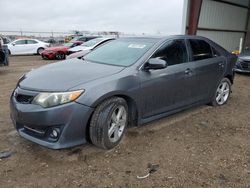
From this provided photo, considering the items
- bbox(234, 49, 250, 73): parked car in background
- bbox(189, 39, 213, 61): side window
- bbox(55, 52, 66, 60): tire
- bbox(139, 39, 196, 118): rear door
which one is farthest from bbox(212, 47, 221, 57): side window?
bbox(55, 52, 66, 60): tire

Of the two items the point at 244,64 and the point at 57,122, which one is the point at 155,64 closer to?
the point at 57,122

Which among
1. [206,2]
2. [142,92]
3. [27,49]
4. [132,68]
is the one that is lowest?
[27,49]

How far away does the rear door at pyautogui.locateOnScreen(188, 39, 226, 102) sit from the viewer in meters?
4.73

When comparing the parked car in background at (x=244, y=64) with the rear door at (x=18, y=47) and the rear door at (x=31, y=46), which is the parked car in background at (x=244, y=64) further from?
the rear door at (x=18, y=47)

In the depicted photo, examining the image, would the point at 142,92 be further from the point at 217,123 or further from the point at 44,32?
the point at 44,32

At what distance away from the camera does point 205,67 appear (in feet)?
15.9

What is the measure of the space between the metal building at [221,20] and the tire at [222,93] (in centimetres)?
687

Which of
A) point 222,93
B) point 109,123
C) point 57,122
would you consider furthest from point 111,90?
point 222,93

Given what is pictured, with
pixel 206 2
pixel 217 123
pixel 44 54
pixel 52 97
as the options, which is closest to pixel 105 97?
pixel 52 97

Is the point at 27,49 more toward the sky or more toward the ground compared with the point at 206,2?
more toward the ground

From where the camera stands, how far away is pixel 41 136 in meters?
3.18

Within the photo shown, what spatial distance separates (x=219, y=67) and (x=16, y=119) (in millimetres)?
3846

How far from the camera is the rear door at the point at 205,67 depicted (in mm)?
4730

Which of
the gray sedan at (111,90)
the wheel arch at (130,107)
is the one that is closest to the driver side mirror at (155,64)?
the gray sedan at (111,90)
